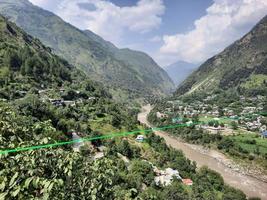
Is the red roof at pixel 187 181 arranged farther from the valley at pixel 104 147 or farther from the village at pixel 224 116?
the village at pixel 224 116

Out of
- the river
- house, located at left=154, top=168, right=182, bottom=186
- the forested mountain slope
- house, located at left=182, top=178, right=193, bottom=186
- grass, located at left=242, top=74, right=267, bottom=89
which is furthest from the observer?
grass, located at left=242, top=74, right=267, bottom=89

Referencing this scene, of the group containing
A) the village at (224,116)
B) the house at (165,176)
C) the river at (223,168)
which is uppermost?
the village at (224,116)

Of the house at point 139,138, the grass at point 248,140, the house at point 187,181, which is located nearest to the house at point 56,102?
the house at point 139,138

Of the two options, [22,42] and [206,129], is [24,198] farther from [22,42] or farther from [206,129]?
[22,42]

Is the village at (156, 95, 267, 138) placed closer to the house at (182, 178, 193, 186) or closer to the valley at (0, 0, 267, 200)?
the valley at (0, 0, 267, 200)

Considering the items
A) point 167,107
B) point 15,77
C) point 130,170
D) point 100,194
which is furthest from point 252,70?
point 100,194

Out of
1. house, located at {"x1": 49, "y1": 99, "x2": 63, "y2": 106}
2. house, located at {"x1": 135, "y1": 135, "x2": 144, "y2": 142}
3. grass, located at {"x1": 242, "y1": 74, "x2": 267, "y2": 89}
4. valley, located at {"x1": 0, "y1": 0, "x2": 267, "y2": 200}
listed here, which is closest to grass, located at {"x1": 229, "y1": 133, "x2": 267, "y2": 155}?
valley, located at {"x1": 0, "y1": 0, "x2": 267, "y2": 200}

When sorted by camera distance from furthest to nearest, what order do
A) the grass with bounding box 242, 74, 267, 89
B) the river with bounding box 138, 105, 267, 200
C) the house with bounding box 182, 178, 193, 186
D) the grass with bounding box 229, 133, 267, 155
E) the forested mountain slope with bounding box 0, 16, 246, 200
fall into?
the grass with bounding box 242, 74, 267, 89 < the grass with bounding box 229, 133, 267, 155 < the river with bounding box 138, 105, 267, 200 < the house with bounding box 182, 178, 193, 186 < the forested mountain slope with bounding box 0, 16, 246, 200

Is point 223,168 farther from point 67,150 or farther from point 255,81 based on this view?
point 255,81
